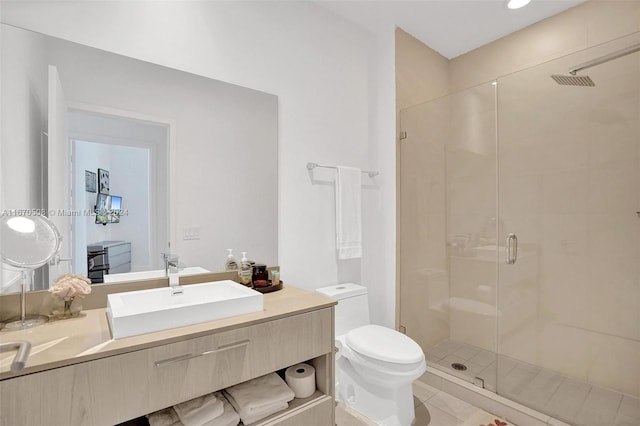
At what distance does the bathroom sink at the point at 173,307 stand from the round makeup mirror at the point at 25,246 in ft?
0.83

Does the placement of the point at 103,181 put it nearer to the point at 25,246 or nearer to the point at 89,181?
the point at 89,181

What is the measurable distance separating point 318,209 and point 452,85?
181 cm

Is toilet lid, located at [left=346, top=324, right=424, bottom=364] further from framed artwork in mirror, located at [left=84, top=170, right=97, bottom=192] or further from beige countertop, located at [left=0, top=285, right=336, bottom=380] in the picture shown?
framed artwork in mirror, located at [left=84, top=170, right=97, bottom=192]

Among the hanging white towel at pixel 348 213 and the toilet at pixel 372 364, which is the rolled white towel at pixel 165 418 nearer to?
the toilet at pixel 372 364

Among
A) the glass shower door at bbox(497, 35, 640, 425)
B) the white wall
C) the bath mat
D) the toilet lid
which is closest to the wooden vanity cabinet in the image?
the toilet lid

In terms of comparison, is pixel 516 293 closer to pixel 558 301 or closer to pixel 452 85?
pixel 558 301

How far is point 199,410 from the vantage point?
1.14m

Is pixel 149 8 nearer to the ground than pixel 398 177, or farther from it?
farther from it

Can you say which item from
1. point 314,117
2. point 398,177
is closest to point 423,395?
point 398,177

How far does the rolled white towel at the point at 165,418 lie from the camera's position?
43.4 inches

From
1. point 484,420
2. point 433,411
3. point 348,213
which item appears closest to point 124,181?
point 348,213

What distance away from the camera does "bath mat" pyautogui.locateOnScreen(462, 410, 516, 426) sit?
180cm

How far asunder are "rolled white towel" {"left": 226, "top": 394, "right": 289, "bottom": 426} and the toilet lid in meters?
0.56

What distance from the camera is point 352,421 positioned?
5.92ft
